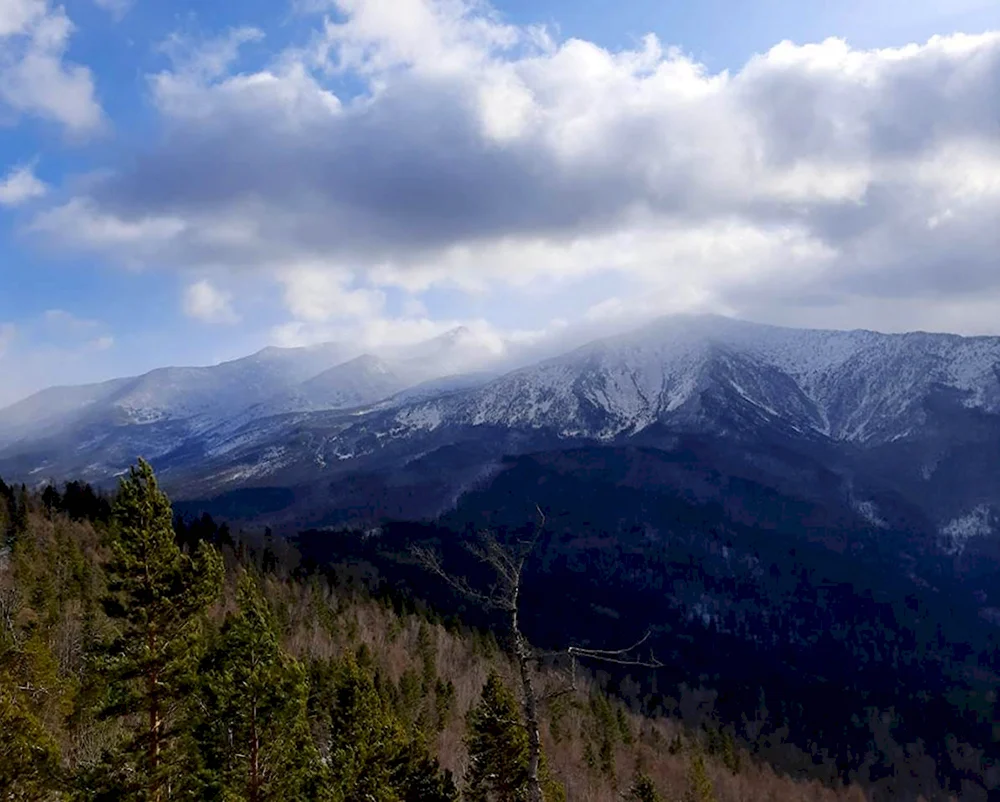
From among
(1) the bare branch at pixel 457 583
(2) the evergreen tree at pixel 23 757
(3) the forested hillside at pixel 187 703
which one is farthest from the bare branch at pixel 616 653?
(2) the evergreen tree at pixel 23 757

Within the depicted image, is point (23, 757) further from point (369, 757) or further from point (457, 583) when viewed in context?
point (369, 757)

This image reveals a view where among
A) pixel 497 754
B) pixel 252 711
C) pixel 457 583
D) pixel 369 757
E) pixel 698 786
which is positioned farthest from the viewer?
pixel 698 786

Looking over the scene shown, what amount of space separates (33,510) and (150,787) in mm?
107375

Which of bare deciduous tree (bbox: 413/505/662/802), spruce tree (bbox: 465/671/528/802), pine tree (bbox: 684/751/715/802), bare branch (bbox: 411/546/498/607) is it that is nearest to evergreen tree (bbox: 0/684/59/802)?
bare branch (bbox: 411/546/498/607)

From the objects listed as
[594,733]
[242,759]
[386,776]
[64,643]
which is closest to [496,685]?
[386,776]

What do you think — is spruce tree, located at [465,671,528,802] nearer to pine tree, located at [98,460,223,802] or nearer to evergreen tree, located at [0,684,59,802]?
pine tree, located at [98,460,223,802]

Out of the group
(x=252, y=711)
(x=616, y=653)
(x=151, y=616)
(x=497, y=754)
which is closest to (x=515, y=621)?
(x=616, y=653)

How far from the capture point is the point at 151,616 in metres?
26.5

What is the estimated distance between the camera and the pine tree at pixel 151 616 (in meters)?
25.5

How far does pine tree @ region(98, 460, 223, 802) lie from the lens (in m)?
25.5

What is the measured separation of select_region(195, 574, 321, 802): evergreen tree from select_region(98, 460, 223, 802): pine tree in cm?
147

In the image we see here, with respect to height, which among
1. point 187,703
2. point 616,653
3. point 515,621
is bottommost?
point 187,703

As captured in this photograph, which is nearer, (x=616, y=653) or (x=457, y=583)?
(x=616, y=653)

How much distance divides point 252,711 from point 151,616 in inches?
213
